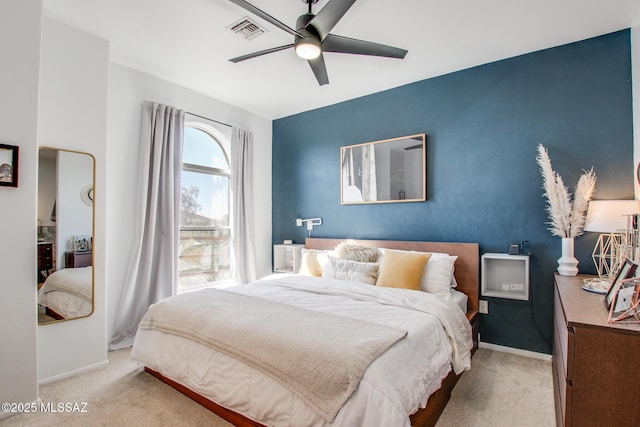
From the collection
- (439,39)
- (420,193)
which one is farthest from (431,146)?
(439,39)

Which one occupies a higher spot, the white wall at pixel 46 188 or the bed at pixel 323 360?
the white wall at pixel 46 188

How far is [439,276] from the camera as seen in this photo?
290cm

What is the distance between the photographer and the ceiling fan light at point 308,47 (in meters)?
2.01

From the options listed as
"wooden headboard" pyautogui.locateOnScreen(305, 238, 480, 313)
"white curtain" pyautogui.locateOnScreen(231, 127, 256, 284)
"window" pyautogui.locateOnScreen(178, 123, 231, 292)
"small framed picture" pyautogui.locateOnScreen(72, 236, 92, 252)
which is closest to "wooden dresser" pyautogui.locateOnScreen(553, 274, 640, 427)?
"wooden headboard" pyautogui.locateOnScreen(305, 238, 480, 313)

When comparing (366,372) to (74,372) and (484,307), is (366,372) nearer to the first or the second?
(484,307)

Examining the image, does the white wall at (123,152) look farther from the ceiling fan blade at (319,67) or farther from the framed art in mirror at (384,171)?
the framed art in mirror at (384,171)

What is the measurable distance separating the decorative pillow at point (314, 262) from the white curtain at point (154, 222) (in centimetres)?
145

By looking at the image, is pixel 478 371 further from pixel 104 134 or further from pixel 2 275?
pixel 104 134

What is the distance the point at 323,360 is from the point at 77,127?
274cm

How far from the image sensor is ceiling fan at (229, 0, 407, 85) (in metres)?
1.84

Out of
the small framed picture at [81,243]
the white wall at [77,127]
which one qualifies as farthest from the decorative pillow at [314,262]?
the small framed picture at [81,243]

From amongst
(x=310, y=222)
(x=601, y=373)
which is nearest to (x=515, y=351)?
(x=601, y=373)

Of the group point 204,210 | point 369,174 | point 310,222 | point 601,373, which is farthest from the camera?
point 310,222

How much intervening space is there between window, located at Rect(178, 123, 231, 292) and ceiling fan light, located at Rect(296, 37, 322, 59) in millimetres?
2259
